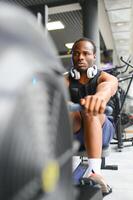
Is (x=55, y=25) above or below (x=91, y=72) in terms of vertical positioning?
above

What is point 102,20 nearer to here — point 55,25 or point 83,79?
point 55,25

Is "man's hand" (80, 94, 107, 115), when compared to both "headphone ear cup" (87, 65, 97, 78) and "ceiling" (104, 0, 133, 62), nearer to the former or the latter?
"headphone ear cup" (87, 65, 97, 78)

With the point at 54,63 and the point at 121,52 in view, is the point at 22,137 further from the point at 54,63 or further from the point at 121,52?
the point at 121,52

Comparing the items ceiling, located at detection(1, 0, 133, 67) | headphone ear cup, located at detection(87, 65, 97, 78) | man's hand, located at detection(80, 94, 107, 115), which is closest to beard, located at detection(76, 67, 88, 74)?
headphone ear cup, located at detection(87, 65, 97, 78)

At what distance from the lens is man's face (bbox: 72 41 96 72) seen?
192cm

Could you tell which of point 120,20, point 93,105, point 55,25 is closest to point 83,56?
point 93,105

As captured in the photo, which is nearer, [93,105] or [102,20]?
[93,105]

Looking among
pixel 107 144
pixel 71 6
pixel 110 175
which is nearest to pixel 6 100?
pixel 107 144

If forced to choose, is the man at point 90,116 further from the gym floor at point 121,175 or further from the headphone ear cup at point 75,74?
the gym floor at point 121,175

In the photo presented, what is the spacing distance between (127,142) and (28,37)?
4.21 meters

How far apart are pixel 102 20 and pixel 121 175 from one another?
242 inches

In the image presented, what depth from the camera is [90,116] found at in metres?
1.53

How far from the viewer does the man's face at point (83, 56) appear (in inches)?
75.6

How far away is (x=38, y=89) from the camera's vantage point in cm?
56
